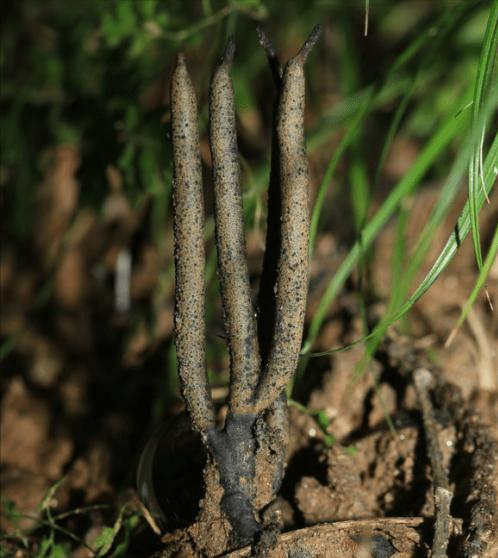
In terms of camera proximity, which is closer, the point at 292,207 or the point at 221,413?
the point at 292,207

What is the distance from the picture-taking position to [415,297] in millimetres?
1082

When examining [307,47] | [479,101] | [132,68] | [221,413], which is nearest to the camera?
[307,47]

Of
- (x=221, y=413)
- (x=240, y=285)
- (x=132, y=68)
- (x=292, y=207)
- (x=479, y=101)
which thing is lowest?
(x=221, y=413)

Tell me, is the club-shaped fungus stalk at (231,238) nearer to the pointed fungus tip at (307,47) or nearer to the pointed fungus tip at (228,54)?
the pointed fungus tip at (228,54)

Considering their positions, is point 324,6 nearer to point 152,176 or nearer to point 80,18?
point 80,18

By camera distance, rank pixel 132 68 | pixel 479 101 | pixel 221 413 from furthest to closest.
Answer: pixel 132 68 < pixel 221 413 < pixel 479 101

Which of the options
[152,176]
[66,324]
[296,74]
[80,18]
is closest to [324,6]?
[80,18]

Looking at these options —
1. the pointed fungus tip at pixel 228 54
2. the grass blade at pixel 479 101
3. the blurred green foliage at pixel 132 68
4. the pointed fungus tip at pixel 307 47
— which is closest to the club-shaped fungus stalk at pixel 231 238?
the pointed fungus tip at pixel 228 54

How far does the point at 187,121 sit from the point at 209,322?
47.4 inches

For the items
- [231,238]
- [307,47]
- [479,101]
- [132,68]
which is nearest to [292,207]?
[231,238]

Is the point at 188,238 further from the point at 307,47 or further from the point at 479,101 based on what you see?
the point at 479,101

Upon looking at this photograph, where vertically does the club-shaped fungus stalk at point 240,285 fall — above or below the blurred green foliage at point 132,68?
below

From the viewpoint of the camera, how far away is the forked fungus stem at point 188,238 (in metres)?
0.99

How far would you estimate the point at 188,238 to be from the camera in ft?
3.34
